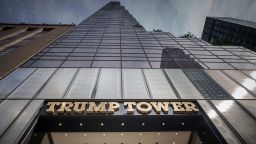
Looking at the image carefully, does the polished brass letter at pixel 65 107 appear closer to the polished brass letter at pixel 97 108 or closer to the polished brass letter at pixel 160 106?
the polished brass letter at pixel 97 108

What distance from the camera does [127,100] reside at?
49.0 feet

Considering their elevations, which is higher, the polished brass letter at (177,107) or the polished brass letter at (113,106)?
the polished brass letter at (113,106)

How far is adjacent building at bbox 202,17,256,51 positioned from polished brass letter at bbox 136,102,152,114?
2298 inches

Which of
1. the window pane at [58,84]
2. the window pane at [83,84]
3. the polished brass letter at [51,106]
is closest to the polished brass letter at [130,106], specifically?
the window pane at [83,84]

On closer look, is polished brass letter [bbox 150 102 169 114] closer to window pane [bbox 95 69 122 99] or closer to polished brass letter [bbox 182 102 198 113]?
polished brass letter [bbox 182 102 198 113]

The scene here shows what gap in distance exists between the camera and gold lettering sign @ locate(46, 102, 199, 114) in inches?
540

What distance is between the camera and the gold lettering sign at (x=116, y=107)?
13727 millimetres

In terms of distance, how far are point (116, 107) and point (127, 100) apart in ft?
3.78

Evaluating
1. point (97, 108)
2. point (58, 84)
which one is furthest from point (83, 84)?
point (97, 108)

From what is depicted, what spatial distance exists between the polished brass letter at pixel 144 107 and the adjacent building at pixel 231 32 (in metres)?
58.4

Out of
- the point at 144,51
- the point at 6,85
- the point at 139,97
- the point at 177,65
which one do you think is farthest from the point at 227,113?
the point at 6,85

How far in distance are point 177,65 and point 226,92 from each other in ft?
19.7

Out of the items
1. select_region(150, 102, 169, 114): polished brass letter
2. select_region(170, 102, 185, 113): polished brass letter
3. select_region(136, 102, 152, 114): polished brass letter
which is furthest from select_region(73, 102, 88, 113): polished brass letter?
select_region(170, 102, 185, 113): polished brass letter

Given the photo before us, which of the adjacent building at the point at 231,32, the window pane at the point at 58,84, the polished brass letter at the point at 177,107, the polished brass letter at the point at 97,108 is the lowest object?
the adjacent building at the point at 231,32
